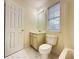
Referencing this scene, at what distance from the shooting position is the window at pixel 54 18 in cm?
345

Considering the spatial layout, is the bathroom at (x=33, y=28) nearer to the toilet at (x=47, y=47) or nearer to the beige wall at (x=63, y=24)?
the beige wall at (x=63, y=24)

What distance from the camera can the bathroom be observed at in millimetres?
2281

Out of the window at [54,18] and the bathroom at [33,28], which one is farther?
the window at [54,18]

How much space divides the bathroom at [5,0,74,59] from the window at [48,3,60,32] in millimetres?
43

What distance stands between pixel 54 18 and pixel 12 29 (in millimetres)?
1714

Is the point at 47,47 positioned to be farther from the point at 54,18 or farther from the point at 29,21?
the point at 29,21

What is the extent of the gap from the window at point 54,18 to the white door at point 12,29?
4.69 ft

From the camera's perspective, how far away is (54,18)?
12.2ft

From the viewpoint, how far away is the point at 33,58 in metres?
3.40

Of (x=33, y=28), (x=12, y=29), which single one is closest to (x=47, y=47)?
(x=12, y=29)

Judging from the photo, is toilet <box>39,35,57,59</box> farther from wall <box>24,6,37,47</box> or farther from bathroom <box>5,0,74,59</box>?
wall <box>24,6,37,47</box>

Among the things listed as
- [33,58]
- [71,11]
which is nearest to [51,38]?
[33,58]

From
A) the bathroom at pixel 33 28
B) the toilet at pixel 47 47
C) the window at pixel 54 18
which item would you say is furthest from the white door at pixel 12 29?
the window at pixel 54 18

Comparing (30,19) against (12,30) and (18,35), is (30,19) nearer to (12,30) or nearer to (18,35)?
(18,35)
